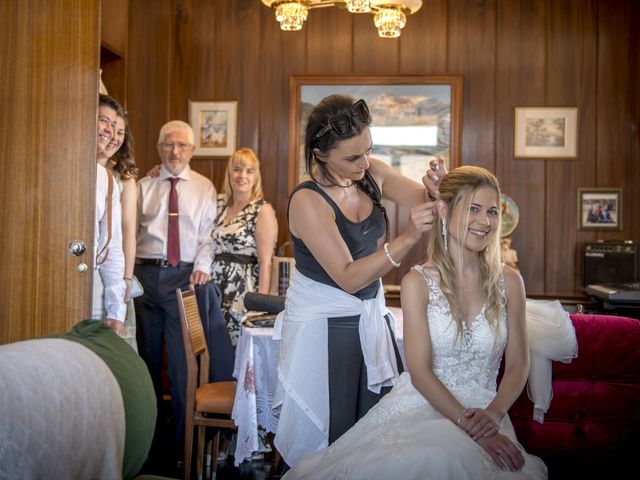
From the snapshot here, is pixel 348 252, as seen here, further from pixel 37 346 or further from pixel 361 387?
pixel 37 346

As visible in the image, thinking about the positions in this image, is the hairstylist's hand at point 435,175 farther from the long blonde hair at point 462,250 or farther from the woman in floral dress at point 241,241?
the woman in floral dress at point 241,241

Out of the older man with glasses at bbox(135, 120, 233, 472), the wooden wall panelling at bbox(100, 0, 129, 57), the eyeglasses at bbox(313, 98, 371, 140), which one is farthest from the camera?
the wooden wall panelling at bbox(100, 0, 129, 57)

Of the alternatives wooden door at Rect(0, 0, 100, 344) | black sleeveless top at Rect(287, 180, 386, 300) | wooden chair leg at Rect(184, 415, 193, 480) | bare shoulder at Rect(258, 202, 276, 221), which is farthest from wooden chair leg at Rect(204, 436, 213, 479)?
black sleeveless top at Rect(287, 180, 386, 300)

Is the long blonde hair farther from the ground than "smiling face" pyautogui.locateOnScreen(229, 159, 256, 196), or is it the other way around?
"smiling face" pyautogui.locateOnScreen(229, 159, 256, 196)

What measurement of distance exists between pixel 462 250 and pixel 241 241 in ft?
7.88

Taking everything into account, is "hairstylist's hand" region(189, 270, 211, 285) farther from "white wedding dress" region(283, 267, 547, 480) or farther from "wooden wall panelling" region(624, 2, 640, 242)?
"wooden wall panelling" region(624, 2, 640, 242)

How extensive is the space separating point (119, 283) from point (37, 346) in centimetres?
190

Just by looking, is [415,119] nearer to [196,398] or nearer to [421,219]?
[196,398]

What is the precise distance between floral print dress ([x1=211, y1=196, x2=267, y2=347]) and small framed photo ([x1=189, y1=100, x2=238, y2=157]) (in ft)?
3.62

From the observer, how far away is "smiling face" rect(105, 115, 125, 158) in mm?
3350

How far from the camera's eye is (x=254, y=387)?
331cm

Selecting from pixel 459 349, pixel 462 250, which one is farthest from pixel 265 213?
pixel 459 349

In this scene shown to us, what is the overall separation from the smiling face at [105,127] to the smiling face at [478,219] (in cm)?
178

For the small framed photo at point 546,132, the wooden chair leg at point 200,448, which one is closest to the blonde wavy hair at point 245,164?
the wooden chair leg at point 200,448
